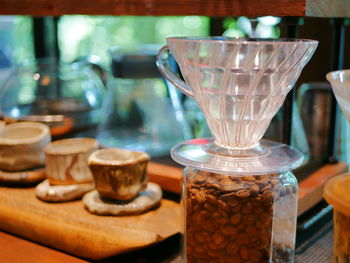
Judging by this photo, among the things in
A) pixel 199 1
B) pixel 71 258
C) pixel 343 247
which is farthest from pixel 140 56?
pixel 343 247

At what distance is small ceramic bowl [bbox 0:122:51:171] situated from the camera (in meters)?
0.74

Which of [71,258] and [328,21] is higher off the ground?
[328,21]

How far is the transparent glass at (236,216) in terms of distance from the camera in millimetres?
474

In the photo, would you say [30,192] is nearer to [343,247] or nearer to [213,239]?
[213,239]

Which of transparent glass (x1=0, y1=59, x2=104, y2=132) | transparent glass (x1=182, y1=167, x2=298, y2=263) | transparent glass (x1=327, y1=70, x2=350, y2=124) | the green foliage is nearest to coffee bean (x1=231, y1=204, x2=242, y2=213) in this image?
transparent glass (x1=182, y1=167, x2=298, y2=263)

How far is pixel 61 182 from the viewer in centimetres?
71

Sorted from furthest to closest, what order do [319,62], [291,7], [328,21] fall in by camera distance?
[319,62], [328,21], [291,7]

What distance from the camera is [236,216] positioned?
473mm

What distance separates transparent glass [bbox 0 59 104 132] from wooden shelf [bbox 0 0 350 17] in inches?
11.6

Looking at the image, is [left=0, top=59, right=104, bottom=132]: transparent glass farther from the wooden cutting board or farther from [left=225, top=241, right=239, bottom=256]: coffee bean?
[left=225, top=241, right=239, bottom=256]: coffee bean

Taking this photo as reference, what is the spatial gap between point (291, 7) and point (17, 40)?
1293mm

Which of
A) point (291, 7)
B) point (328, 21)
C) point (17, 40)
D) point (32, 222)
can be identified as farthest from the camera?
point (17, 40)

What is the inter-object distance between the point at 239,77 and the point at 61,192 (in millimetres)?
349

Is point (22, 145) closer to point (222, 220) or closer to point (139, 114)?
point (139, 114)
